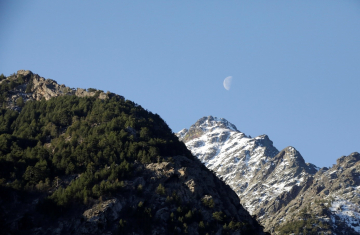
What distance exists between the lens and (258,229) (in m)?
130

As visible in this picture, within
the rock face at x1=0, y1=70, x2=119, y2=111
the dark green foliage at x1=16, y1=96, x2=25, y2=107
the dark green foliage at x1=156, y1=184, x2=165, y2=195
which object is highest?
the rock face at x1=0, y1=70, x2=119, y2=111

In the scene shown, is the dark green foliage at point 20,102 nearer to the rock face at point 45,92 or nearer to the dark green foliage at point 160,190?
the rock face at point 45,92

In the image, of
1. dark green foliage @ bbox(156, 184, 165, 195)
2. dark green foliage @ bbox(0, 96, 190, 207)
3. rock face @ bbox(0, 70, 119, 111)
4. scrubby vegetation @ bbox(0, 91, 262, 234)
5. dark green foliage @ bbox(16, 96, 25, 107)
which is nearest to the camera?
scrubby vegetation @ bbox(0, 91, 262, 234)

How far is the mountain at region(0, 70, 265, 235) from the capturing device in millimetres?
104312

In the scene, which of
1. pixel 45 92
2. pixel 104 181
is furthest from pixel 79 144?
pixel 45 92

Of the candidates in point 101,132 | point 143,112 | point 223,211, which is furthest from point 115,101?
point 223,211

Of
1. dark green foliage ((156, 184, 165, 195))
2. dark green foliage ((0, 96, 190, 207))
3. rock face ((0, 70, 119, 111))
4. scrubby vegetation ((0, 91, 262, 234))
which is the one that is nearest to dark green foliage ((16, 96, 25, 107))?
rock face ((0, 70, 119, 111))

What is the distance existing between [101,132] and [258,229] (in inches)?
2238

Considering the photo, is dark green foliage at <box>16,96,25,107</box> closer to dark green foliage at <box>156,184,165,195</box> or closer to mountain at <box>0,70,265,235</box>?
mountain at <box>0,70,265,235</box>

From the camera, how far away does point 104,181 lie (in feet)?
379

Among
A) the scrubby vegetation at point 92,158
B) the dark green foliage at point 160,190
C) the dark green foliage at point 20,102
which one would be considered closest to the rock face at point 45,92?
the dark green foliage at point 20,102

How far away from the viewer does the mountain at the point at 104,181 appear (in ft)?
342

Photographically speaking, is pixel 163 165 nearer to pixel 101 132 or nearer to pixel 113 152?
pixel 113 152

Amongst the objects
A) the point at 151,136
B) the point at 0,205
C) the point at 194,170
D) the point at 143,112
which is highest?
the point at 143,112
